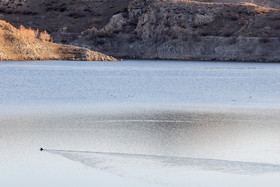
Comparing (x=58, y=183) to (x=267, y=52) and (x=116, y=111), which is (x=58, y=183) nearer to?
(x=116, y=111)

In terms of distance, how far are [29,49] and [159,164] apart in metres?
50.5

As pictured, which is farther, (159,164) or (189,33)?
(189,33)

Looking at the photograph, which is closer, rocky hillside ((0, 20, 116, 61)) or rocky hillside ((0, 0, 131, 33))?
rocky hillside ((0, 20, 116, 61))

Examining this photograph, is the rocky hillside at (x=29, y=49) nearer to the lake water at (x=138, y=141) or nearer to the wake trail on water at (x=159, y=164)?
the lake water at (x=138, y=141)

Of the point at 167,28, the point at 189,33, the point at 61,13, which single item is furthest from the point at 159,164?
the point at 61,13

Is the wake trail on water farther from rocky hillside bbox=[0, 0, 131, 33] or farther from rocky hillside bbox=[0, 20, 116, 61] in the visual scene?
rocky hillside bbox=[0, 0, 131, 33]

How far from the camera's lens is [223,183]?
29.6 ft

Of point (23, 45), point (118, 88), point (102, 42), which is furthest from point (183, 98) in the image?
point (102, 42)

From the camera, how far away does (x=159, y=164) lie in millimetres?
→ 10141

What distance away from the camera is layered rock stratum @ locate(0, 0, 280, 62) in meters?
74.8

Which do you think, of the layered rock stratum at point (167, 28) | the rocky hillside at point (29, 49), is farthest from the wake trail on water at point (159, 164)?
the layered rock stratum at point (167, 28)

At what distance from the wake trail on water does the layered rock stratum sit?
63396 millimetres

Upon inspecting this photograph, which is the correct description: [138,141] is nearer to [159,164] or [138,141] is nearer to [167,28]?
[159,164]

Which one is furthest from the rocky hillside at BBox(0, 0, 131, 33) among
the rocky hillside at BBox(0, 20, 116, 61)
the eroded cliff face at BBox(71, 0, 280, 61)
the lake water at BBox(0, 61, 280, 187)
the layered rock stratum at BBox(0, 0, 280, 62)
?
the lake water at BBox(0, 61, 280, 187)
